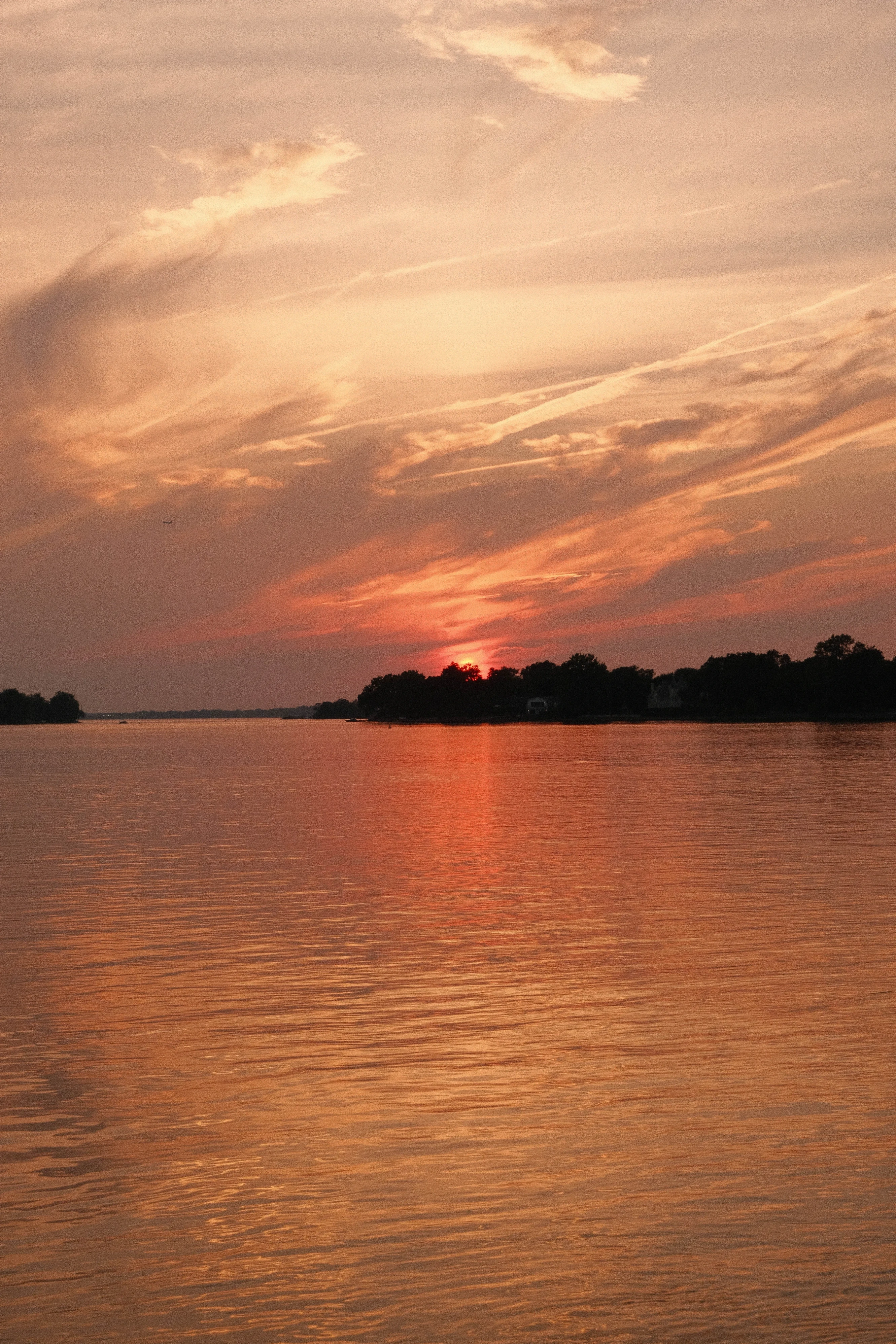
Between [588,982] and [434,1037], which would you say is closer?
[434,1037]

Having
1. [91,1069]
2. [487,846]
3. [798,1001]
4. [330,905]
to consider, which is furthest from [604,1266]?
[487,846]

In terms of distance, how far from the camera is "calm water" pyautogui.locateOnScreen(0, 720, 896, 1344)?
34.1ft

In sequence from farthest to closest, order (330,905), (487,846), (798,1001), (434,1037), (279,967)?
(487,846), (330,905), (279,967), (798,1001), (434,1037)

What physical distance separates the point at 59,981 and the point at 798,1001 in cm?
1242

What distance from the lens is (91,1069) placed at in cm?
1748

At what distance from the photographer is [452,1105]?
15.5m

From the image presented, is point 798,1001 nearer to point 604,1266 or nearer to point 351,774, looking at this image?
point 604,1266

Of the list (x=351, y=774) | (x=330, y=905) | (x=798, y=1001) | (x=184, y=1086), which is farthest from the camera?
(x=351, y=774)

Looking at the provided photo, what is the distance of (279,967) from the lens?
968 inches

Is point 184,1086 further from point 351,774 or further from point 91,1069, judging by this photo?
point 351,774

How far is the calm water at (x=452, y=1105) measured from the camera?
10391mm

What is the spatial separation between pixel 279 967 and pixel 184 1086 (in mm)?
8054

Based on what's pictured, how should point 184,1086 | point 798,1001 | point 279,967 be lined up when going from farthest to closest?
point 279,967, point 798,1001, point 184,1086

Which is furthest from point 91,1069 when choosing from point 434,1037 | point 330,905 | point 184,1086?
point 330,905
